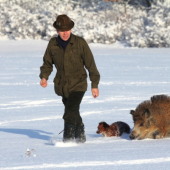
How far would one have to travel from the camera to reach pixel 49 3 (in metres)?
32.7

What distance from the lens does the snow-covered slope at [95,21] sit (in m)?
26.9

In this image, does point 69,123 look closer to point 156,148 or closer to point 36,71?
point 156,148

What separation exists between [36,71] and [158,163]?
1297 cm

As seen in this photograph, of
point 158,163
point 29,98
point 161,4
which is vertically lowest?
point 158,163

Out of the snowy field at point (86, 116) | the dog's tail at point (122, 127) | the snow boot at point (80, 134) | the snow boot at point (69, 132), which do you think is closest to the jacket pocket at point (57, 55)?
the snow boot at point (69, 132)

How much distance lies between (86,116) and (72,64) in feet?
9.63

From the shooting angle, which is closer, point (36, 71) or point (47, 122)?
point (47, 122)

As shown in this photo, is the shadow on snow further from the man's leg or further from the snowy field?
the man's leg

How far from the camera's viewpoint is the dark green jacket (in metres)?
5.89

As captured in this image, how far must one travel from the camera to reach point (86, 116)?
28.6 feet

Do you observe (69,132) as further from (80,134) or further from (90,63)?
(90,63)

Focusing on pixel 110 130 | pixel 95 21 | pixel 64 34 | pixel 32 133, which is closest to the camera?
pixel 64 34

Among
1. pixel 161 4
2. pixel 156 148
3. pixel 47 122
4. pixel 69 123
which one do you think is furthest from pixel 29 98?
pixel 161 4

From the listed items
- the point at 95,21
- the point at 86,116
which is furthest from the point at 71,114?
the point at 95,21
